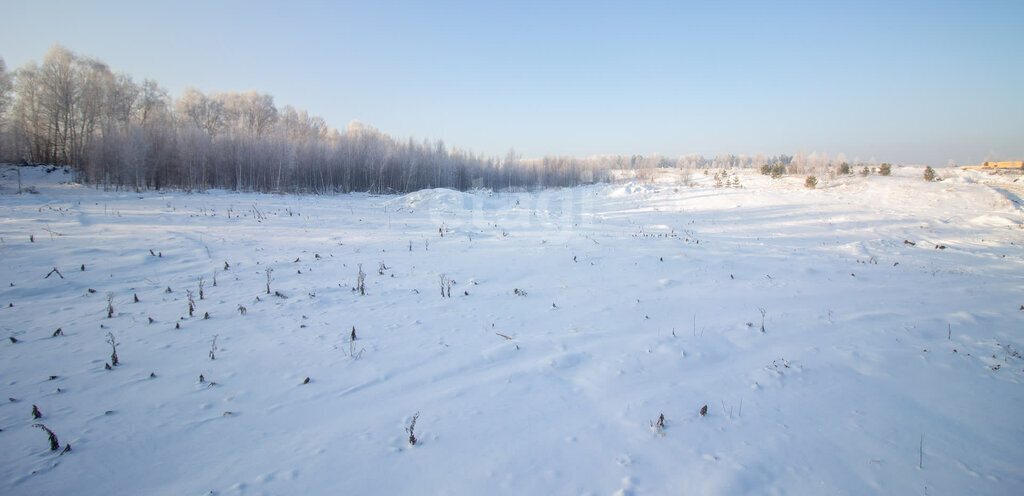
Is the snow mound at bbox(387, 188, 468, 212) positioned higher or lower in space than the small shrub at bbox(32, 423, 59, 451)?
higher

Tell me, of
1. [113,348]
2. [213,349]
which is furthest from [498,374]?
[113,348]

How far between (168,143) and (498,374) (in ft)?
137

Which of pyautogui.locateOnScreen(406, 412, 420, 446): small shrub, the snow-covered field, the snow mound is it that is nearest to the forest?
the snow mound

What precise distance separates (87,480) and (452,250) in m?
8.73

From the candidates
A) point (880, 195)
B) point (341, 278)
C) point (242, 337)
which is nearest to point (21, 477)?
point (242, 337)

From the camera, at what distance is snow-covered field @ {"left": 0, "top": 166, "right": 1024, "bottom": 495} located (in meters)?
2.89

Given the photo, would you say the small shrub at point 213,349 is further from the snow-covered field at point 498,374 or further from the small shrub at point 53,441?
the small shrub at point 53,441

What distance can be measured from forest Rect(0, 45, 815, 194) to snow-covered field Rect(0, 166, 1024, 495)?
90.2 feet

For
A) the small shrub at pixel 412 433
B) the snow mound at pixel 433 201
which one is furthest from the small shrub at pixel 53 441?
the snow mound at pixel 433 201

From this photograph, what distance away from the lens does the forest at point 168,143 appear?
96.1 feet

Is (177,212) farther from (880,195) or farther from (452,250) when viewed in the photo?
(880,195)

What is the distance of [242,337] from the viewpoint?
5.00 m

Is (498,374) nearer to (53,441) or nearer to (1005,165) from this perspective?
(53,441)

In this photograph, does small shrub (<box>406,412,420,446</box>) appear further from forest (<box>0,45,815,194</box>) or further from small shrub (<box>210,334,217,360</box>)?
forest (<box>0,45,815,194</box>)
